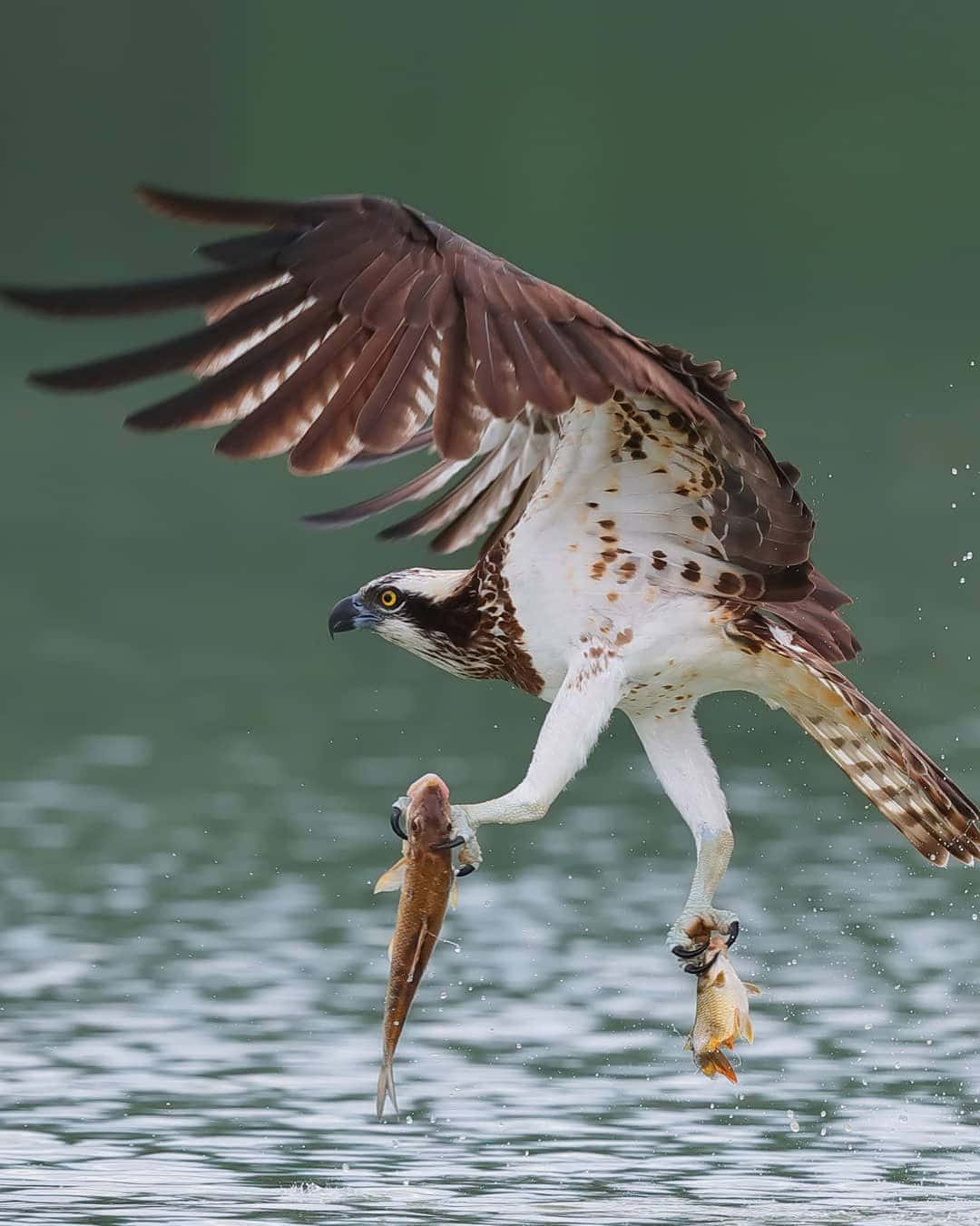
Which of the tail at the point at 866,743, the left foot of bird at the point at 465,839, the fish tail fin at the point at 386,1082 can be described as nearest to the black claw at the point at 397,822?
the left foot of bird at the point at 465,839

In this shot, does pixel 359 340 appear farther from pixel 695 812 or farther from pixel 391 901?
pixel 391 901

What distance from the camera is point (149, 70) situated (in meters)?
68.9

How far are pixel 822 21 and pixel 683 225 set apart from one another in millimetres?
11611

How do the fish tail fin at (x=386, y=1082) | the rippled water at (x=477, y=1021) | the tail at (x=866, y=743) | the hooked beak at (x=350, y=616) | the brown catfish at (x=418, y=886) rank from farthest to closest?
the rippled water at (x=477, y=1021), the hooked beak at (x=350, y=616), the tail at (x=866, y=743), the fish tail fin at (x=386, y=1082), the brown catfish at (x=418, y=886)

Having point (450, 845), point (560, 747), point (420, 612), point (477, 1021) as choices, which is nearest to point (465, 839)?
point (450, 845)

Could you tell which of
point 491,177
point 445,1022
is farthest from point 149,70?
point 445,1022

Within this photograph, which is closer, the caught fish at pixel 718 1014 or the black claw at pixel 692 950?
the caught fish at pixel 718 1014

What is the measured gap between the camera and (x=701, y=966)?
9406 mm

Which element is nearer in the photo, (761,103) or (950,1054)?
(950,1054)

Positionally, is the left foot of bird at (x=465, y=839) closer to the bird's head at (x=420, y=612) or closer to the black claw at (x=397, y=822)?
the black claw at (x=397, y=822)

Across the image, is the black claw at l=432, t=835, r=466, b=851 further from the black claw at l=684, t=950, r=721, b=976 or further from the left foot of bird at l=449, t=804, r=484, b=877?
the black claw at l=684, t=950, r=721, b=976

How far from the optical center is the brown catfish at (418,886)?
8.45 m

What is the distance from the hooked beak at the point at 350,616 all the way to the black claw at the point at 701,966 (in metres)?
1.58

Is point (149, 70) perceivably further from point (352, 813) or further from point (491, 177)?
point (352, 813)
